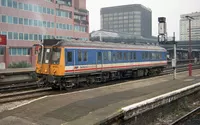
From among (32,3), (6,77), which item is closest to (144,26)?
(32,3)

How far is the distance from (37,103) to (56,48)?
204 inches

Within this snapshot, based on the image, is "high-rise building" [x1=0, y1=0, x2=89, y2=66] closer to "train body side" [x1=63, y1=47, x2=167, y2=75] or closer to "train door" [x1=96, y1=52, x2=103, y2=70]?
"train body side" [x1=63, y1=47, x2=167, y2=75]

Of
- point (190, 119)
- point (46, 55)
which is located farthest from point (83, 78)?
point (190, 119)

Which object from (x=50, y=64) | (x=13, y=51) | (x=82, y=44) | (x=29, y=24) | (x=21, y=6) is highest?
(x=21, y=6)

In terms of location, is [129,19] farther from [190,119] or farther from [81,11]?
[190,119]

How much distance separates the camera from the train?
1472 centimetres

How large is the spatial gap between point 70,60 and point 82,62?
1.13 meters

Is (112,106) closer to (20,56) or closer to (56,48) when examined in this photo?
(56,48)

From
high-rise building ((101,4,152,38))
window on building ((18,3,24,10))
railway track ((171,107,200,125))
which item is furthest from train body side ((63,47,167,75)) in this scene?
high-rise building ((101,4,152,38))

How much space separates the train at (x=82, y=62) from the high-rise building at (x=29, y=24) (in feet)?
89.8

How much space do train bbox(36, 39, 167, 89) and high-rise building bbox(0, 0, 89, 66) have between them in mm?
27367

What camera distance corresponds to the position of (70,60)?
14953 mm

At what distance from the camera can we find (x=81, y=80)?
1608 cm

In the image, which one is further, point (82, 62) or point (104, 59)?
point (104, 59)
